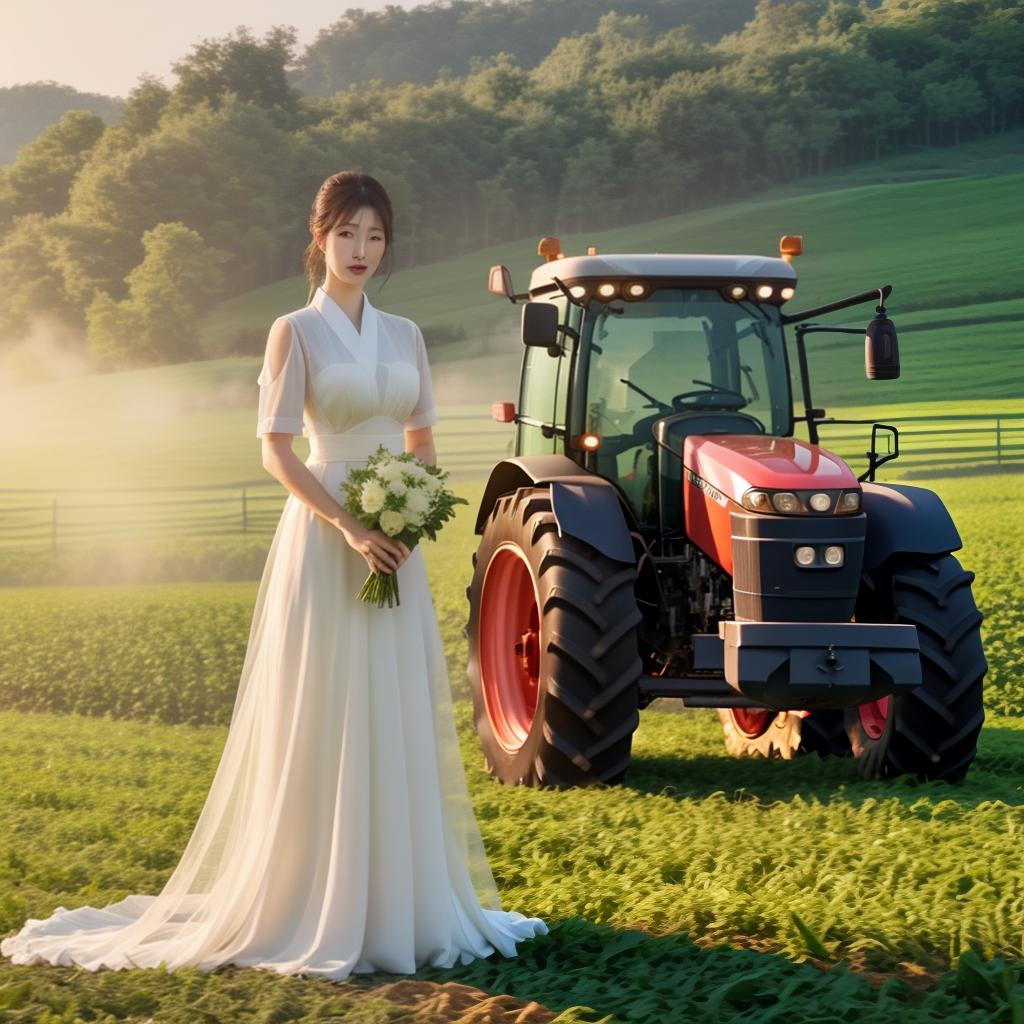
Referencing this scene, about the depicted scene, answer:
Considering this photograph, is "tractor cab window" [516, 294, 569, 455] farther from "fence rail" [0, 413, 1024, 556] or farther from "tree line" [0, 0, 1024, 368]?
"tree line" [0, 0, 1024, 368]

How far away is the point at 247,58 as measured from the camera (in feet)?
132

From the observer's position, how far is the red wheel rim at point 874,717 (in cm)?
773

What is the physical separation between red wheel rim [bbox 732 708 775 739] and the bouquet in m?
4.84

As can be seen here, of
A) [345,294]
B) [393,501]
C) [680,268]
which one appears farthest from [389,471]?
[680,268]

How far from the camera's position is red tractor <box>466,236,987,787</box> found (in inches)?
272

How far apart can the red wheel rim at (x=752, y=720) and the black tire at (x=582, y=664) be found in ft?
6.72

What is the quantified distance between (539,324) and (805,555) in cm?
158

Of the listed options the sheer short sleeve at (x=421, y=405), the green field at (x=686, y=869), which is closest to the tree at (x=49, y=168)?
the green field at (x=686, y=869)

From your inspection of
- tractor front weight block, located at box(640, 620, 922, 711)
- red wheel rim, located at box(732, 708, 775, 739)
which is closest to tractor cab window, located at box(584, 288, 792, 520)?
tractor front weight block, located at box(640, 620, 922, 711)

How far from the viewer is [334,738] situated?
4609mm

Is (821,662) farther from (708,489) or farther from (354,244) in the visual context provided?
(354,244)

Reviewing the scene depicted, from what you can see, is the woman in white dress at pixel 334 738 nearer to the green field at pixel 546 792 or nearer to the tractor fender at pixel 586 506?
the green field at pixel 546 792

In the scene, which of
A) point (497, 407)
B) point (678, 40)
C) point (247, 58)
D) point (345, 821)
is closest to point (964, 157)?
point (678, 40)

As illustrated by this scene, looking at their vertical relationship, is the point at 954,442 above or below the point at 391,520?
below
